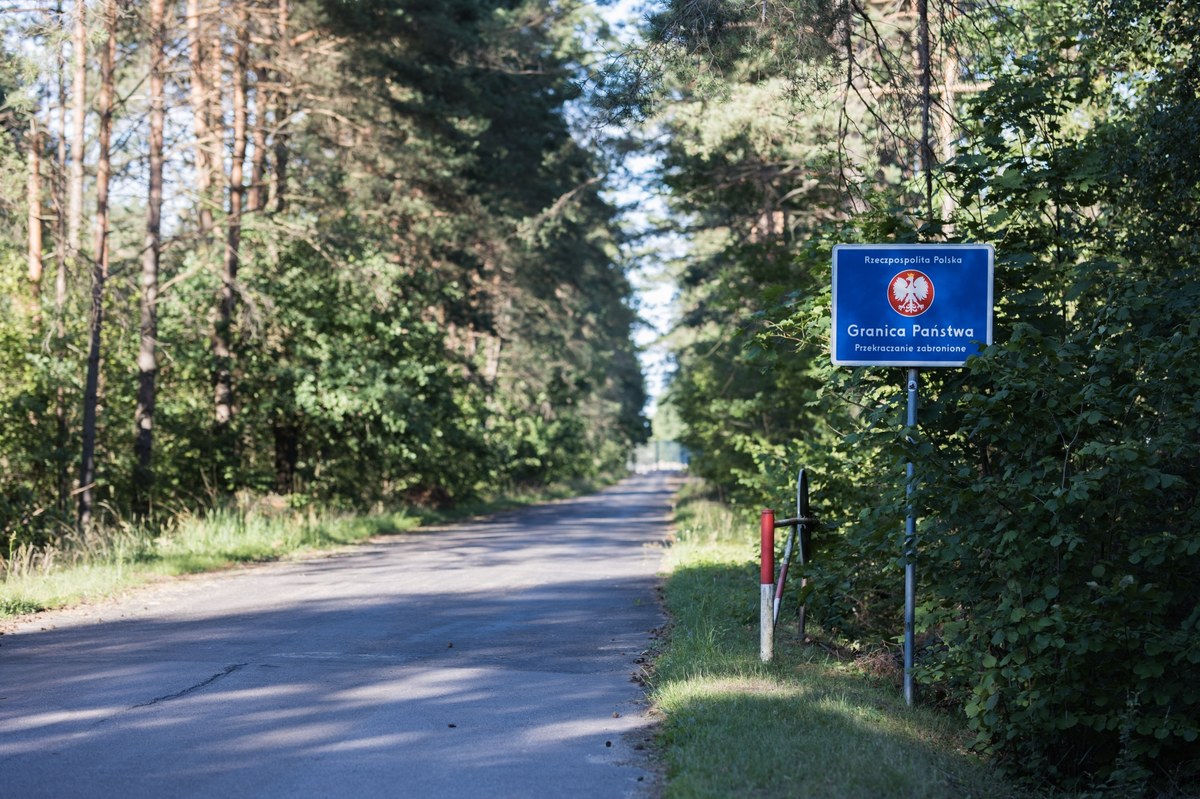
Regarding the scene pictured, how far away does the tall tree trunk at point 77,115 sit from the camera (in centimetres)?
1592

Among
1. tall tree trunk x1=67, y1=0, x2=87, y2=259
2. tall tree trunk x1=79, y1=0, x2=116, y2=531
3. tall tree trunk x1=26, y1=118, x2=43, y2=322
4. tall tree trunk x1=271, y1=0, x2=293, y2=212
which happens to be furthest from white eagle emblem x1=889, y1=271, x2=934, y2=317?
tall tree trunk x1=271, y1=0, x2=293, y2=212

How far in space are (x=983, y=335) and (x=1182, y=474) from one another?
157 cm

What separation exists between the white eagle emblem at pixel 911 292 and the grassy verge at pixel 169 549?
9.02 metres

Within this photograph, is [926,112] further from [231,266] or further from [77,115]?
[231,266]

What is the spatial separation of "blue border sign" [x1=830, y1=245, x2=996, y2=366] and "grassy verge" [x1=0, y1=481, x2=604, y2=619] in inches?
342

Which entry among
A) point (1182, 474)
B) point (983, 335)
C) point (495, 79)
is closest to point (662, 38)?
point (983, 335)

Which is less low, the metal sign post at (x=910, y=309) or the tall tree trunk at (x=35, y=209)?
the tall tree trunk at (x=35, y=209)

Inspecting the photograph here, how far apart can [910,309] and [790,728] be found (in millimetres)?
3250

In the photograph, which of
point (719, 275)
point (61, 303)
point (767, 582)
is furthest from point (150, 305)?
point (767, 582)

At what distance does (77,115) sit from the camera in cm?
1938

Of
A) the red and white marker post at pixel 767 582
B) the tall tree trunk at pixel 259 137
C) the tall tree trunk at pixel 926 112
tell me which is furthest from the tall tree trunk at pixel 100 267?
the tall tree trunk at pixel 926 112

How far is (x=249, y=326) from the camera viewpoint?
22.7m

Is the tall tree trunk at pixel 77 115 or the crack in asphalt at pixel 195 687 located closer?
the crack in asphalt at pixel 195 687

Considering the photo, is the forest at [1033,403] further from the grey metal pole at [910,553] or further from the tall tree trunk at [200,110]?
the tall tree trunk at [200,110]
